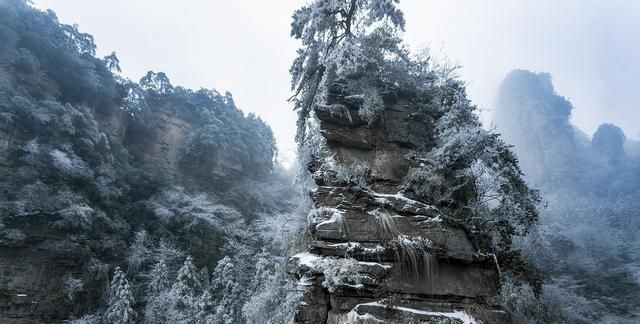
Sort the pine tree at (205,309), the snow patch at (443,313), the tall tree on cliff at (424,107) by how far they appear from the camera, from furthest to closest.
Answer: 1. the pine tree at (205,309)
2. the tall tree on cliff at (424,107)
3. the snow patch at (443,313)

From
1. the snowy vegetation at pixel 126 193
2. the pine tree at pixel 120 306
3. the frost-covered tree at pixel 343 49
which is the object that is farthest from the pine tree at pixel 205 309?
the frost-covered tree at pixel 343 49

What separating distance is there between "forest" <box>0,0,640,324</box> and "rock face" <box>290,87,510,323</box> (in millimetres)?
32

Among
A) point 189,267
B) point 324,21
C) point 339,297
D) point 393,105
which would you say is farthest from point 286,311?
point 189,267

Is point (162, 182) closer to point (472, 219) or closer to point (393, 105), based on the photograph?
point (393, 105)

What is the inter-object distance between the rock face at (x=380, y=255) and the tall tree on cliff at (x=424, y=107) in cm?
55

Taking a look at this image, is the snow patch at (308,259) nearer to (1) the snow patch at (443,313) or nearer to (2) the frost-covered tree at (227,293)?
(1) the snow patch at (443,313)

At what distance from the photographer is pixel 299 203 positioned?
14.1 meters

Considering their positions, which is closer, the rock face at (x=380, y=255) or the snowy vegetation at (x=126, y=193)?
the rock face at (x=380, y=255)

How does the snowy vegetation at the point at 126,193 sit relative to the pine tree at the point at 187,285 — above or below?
above

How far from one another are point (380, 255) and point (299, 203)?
8132 mm

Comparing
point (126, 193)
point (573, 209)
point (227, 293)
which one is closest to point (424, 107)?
point (227, 293)

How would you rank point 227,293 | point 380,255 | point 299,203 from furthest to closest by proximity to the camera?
1. point 227,293
2. point 299,203
3. point 380,255

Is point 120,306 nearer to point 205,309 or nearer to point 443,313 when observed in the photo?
point 205,309

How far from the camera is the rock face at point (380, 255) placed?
584cm
